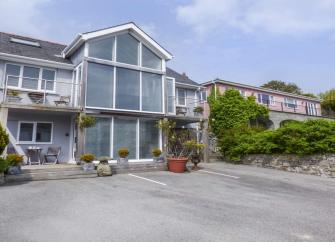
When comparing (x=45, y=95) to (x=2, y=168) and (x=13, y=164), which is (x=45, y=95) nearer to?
(x=13, y=164)

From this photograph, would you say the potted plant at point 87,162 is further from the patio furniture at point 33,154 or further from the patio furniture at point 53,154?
the patio furniture at point 33,154

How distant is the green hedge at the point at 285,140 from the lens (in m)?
12.9

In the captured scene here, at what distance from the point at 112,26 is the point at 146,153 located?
8011mm

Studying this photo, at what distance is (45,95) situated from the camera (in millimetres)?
13219

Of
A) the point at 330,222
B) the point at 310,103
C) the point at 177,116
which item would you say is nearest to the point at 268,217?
the point at 330,222

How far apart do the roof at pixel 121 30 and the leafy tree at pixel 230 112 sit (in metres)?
7.76

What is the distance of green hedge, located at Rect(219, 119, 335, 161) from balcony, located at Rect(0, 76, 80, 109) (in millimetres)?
11304

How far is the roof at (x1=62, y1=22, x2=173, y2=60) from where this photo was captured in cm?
1324

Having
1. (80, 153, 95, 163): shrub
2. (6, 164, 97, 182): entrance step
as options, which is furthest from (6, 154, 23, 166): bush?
(80, 153, 95, 163): shrub

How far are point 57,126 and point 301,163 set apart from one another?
14962 mm

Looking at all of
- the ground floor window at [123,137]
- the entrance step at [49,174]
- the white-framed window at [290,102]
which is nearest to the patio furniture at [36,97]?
the ground floor window at [123,137]

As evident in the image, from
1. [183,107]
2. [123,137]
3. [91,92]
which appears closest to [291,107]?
A: [183,107]

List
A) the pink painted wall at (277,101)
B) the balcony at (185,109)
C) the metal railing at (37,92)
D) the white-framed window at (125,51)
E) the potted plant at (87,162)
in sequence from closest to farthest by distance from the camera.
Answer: the potted plant at (87,162) < the metal railing at (37,92) < the white-framed window at (125,51) < the balcony at (185,109) < the pink painted wall at (277,101)

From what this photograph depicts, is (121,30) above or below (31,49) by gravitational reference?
above
